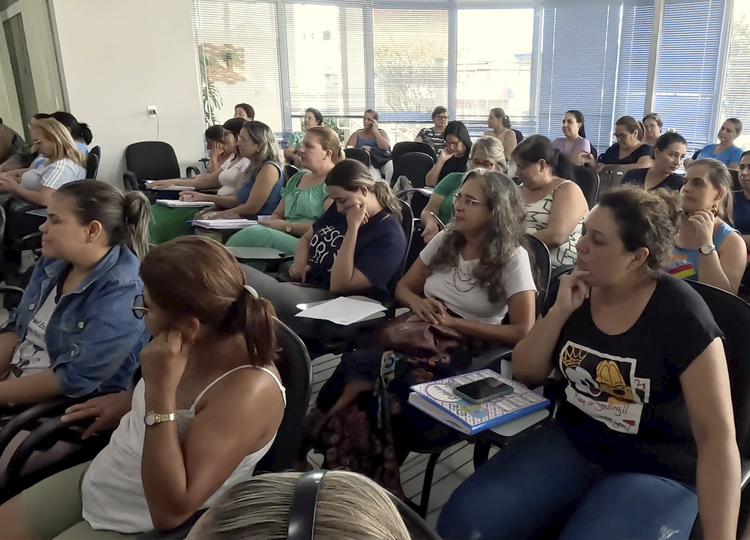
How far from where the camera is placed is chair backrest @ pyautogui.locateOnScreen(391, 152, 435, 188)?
194 inches

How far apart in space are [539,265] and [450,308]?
0.36m

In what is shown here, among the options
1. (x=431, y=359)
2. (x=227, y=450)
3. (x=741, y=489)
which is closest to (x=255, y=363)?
(x=227, y=450)

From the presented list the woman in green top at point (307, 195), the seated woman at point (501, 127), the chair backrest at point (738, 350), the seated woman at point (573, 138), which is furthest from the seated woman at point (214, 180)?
the seated woman at point (573, 138)

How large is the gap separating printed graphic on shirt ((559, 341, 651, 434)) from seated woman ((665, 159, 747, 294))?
2.77ft

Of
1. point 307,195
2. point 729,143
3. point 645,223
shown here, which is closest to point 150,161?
point 307,195

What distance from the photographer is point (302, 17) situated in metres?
7.05

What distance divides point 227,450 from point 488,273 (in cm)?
120

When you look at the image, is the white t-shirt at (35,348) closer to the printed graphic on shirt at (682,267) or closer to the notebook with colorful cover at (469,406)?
the notebook with colorful cover at (469,406)

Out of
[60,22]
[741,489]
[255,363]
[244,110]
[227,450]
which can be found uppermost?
[60,22]

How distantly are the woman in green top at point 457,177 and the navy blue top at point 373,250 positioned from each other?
21.6 inches

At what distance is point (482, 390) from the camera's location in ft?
4.63

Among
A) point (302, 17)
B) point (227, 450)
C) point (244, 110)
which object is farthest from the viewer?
point (302, 17)

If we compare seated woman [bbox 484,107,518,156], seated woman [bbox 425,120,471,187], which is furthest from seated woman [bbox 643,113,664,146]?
seated woman [bbox 425,120,471,187]

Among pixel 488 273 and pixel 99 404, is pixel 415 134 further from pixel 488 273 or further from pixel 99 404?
pixel 99 404
